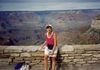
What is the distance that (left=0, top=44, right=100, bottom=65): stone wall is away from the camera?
28.7ft

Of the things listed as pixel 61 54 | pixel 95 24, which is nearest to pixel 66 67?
pixel 61 54

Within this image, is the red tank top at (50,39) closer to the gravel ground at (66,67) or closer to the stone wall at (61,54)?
the stone wall at (61,54)

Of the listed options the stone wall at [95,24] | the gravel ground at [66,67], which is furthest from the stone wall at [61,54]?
the stone wall at [95,24]

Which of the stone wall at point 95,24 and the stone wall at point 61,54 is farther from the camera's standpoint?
the stone wall at point 95,24

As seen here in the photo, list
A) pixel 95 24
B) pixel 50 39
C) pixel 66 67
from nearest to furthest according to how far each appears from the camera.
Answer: pixel 50 39 → pixel 66 67 → pixel 95 24

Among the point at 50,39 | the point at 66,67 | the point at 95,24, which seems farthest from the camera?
the point at 95,24

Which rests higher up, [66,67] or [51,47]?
[51,47]

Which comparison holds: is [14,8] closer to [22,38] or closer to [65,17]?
[22,38]

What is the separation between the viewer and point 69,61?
8805mm

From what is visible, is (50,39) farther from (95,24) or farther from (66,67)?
(95,24)

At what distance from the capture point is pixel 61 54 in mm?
8773

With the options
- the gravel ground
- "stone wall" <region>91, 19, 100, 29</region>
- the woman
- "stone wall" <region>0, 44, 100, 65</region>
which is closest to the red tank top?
the woman

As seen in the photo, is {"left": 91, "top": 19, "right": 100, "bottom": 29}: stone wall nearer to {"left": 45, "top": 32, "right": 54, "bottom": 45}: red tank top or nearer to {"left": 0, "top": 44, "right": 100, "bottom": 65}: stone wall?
{"left": 0, "top": 44, "right": 100, "bottom": 65}: stone wall

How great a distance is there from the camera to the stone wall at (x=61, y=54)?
28.7 feet
